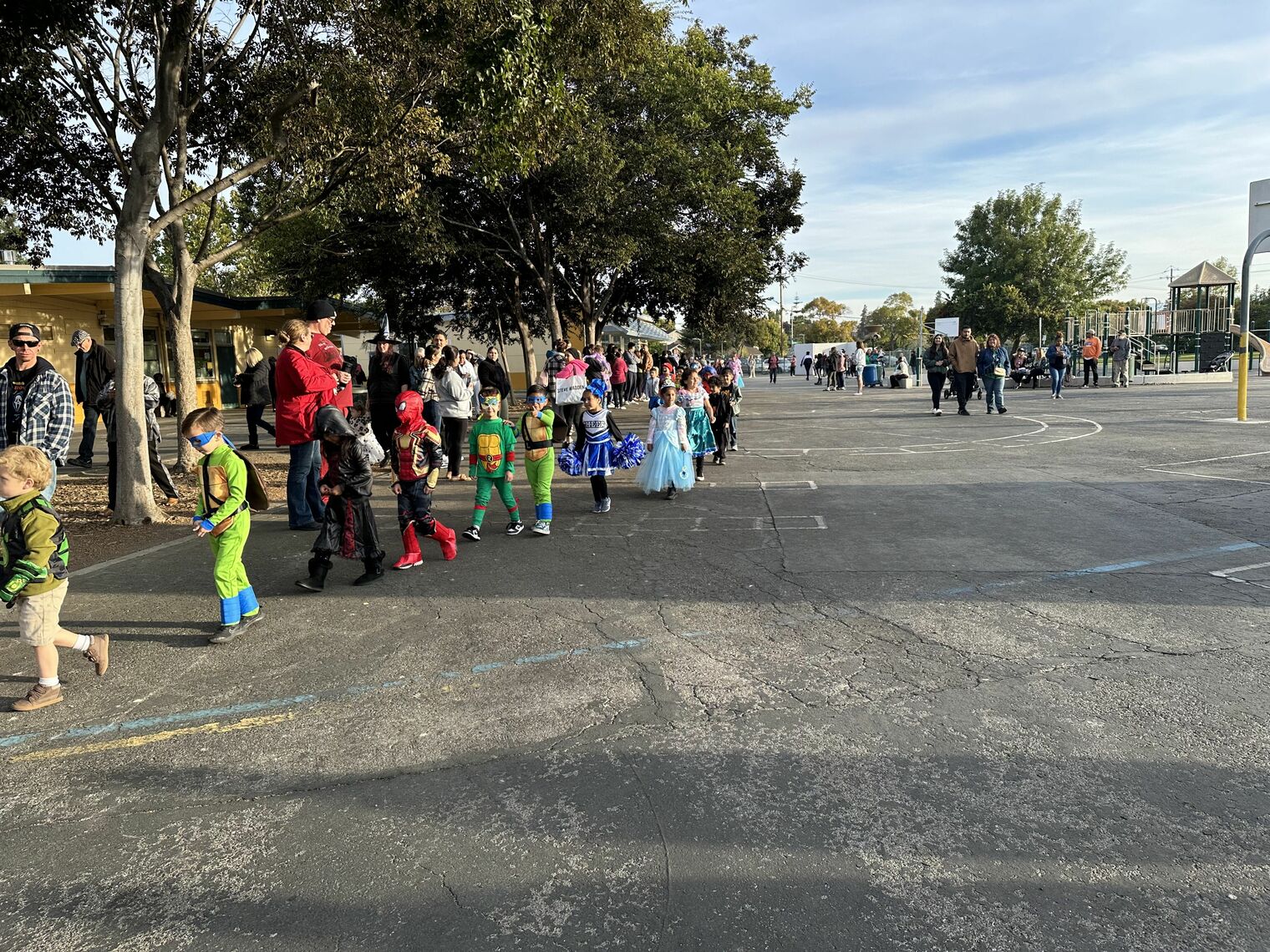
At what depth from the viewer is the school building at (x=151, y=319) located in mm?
19844

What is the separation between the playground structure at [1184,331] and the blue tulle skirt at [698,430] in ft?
80.2

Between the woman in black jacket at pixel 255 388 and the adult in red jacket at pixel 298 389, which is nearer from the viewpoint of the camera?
the adult in red jacket at pixel 298 389

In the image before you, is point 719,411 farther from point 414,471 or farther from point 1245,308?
point 1245,308

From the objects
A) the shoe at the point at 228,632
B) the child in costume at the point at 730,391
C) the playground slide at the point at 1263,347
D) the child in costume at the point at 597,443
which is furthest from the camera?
the playground slide at the point at 1263,347

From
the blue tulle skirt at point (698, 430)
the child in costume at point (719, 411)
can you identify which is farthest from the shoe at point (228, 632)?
the child in costume at point (719, 411)

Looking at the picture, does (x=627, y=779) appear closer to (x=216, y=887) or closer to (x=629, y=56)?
(x=216, y=887)

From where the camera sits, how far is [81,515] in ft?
31.8

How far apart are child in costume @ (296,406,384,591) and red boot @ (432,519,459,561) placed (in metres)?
0.71

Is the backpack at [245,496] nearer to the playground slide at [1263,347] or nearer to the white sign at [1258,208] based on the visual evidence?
the white sign at [1258,208]

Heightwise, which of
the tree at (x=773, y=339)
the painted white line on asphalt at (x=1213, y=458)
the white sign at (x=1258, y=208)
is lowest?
the painted white line on asphalt at (x=1213, y=458)

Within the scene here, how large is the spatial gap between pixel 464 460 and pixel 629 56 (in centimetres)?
656

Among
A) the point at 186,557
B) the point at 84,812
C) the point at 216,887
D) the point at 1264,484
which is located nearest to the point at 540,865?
the point at 216,887

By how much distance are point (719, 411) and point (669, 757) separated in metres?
9.88

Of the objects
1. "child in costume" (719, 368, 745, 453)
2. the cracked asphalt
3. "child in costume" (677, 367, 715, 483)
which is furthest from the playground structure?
the cracked asphalt
